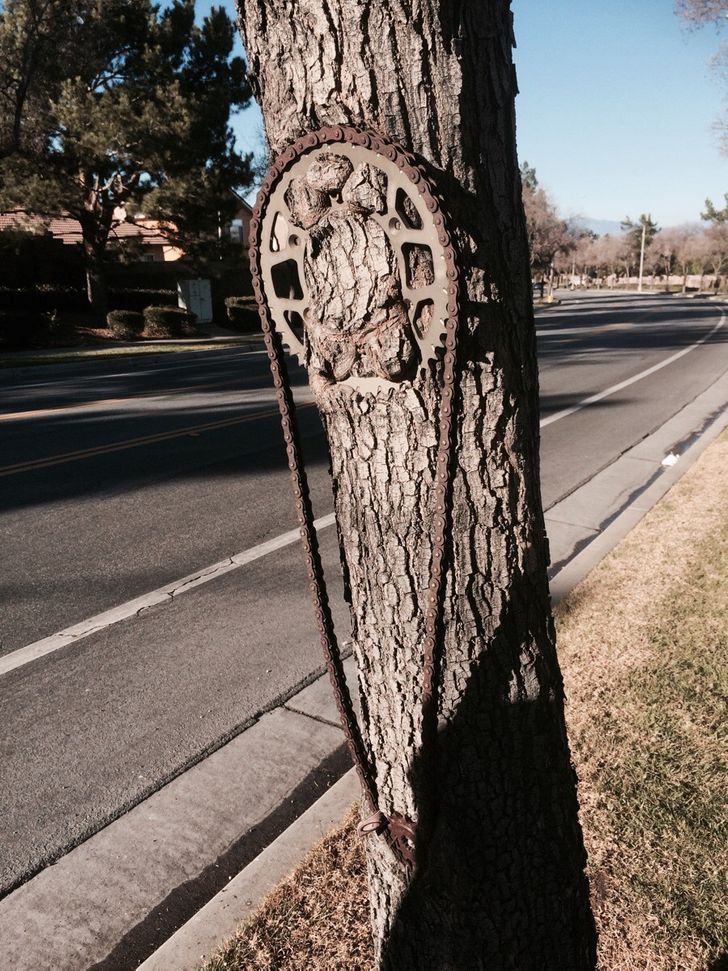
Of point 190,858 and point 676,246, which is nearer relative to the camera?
point 190,858

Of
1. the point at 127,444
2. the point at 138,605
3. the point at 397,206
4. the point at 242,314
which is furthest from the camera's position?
the point at 242,314

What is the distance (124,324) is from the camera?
1021 inches

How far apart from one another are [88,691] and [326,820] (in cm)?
157

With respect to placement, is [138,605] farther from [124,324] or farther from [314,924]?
[124,324]

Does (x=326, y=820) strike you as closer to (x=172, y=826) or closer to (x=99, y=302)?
(x=172, y=826)

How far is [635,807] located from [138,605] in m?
3.09

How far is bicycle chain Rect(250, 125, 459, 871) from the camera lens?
1365mm

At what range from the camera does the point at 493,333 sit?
151 centimetres

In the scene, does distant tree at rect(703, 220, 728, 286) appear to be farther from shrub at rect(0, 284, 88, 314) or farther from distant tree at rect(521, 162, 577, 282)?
shrub at rect(0, 284, 88, 314)

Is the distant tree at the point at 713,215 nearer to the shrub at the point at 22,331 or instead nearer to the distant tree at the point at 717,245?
the distant tree at the point at 717,245

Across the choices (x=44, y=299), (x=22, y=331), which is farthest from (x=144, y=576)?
(x=44, y=299)

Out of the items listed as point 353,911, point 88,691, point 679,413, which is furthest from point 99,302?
point 353,911

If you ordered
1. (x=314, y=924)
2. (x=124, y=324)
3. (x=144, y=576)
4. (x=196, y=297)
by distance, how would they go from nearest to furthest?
1. (x=314, y=924)
2. (x=144, y=576)
3. (x=124, y=324)
4. (x=196, y=297)

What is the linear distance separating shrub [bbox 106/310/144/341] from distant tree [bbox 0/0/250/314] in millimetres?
3462
